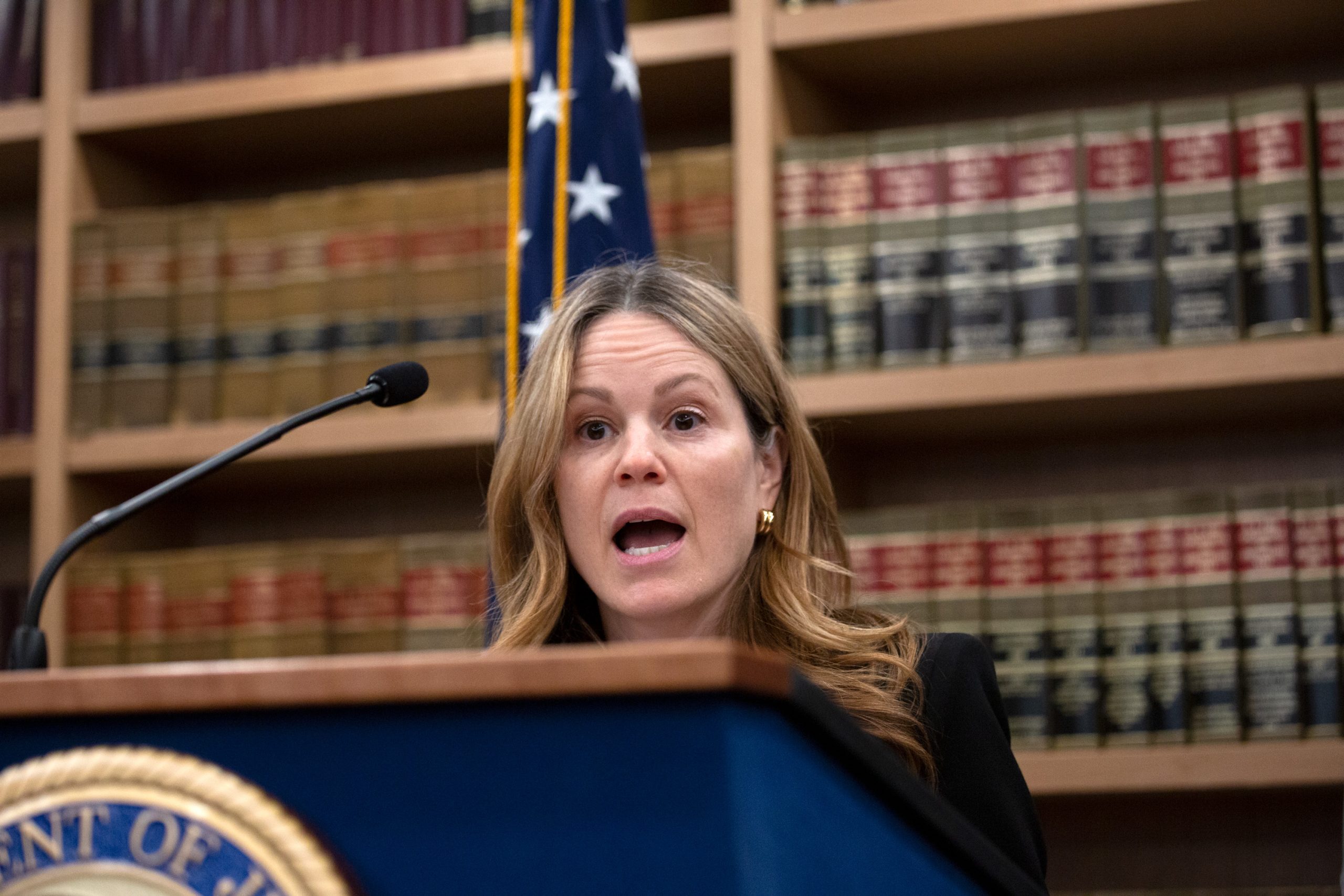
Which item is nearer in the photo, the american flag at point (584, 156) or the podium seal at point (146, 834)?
the podium seal at point (146, 834)

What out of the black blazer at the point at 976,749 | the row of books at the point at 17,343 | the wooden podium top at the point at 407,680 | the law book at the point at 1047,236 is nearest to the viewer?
the wooden podium top at the point at 407,680

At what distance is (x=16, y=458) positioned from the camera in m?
2.68

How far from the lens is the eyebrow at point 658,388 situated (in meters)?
1.50

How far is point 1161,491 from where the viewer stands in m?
2.51

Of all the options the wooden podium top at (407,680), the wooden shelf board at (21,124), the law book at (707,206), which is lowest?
the wooden podium top at (407,680)

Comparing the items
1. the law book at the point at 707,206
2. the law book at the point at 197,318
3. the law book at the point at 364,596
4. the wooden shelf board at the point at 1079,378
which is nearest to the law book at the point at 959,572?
the wooden shelf board at the point at 1079,378

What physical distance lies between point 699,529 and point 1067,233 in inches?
41.4

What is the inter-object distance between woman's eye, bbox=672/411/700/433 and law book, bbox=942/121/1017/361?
35.3 inches

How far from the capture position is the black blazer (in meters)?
1.34

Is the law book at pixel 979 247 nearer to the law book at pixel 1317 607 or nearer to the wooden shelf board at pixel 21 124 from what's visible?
the law book at pixel 1317 607

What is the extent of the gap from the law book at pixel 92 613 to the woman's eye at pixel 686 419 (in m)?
1.45

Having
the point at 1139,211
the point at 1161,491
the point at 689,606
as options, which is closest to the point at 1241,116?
the point at 1139,211

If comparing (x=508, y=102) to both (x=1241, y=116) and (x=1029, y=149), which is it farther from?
(x=1241, y=116)

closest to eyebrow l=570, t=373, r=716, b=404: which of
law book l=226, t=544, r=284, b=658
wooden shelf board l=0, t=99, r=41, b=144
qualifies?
law book l=226, t=544, r=284, b=658
